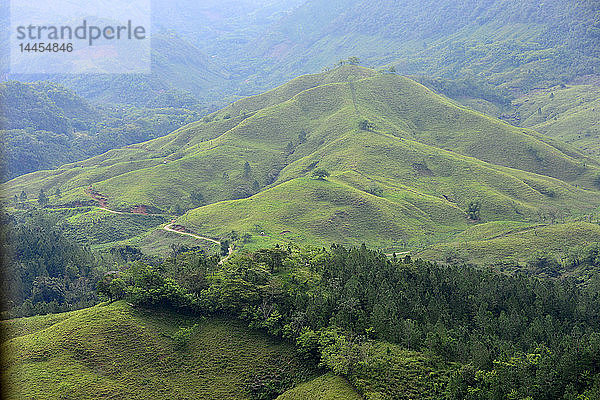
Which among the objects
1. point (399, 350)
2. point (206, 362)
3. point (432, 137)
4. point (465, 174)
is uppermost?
point (432, 137)

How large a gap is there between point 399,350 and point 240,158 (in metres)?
131

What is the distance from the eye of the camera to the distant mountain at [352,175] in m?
120

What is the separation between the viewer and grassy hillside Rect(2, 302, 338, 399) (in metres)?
39.3

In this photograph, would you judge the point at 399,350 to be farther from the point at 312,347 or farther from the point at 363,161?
the point at 363,161

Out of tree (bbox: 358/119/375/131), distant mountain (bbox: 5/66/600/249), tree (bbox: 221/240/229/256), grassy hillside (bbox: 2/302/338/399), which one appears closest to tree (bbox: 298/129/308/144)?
distant mountain (bbox: 5/66/600/249)

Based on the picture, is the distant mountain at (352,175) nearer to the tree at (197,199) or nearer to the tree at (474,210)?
the tree at (474,210)

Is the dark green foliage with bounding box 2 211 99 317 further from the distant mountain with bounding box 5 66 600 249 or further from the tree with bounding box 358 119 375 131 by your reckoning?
the tree with bounding box 358 119 375 131

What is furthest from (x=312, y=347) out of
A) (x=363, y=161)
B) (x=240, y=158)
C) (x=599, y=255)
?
(x=240, y=158)

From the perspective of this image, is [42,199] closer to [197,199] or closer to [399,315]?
[197,199]

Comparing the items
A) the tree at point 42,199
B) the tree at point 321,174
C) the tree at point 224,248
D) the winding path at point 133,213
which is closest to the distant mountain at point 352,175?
the winding path at point 133,213

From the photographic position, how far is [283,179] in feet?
500

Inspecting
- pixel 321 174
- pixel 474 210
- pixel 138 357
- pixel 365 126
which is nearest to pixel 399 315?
pixel 138 357

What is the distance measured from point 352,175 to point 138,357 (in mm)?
102434

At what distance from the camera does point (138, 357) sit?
43812mm
